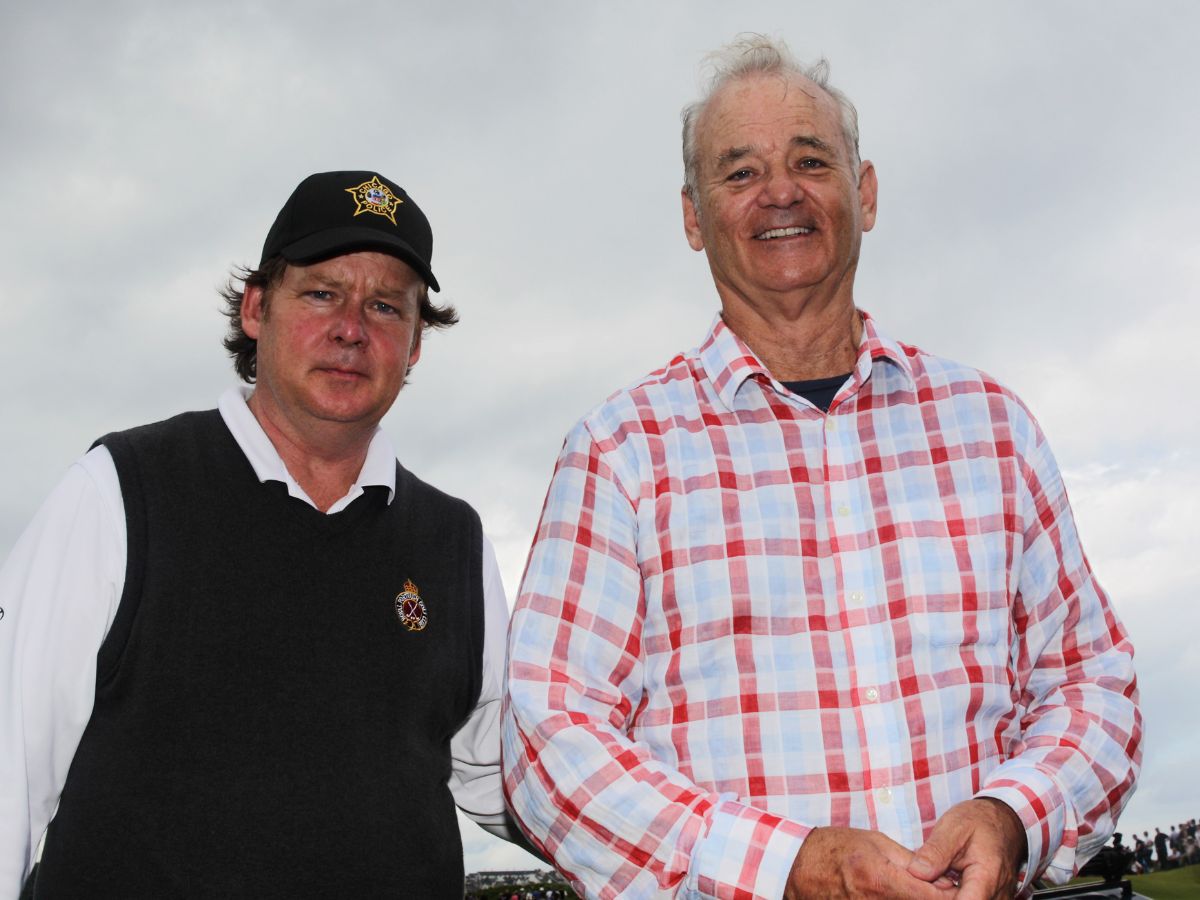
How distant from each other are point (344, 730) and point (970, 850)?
187 cm

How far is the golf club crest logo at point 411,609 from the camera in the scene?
378 cm

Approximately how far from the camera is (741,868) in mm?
2479

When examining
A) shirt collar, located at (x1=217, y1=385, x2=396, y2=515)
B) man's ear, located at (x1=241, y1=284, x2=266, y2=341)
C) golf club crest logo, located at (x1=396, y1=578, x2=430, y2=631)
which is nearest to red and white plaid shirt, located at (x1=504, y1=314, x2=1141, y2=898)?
golf club crest logo, located at (x1=396, y1=578, x2=430, y2=631)

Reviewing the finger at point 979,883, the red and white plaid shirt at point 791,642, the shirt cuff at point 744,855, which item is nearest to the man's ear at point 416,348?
the red and white plaid shirt at point 791,642

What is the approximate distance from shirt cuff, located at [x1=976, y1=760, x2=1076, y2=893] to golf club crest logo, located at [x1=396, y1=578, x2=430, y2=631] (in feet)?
6.25

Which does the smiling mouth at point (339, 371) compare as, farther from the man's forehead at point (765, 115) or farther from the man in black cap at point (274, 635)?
the man's forehead at point (765, 115)

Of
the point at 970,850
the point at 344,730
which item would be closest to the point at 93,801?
the point at 344,730

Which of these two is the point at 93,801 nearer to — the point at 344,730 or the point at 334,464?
the point at 344,730

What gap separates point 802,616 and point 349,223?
213 centimetres

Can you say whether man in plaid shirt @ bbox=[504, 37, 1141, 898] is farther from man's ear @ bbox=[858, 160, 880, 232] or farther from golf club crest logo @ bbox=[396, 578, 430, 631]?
golf club crest logo @ bbox=[396, 578, 430, 631]

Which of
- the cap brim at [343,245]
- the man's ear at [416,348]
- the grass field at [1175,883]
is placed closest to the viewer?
the cap brim at [343,245]

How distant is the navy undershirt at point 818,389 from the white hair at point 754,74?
0.74m

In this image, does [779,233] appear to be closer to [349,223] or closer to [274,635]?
[349,223]

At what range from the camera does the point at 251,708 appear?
3.35m
